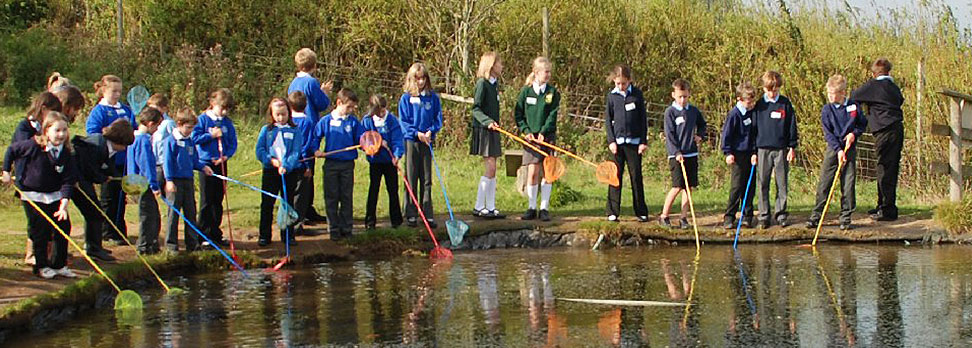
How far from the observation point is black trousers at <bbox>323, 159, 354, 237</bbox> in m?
12.9

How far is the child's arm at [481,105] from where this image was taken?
14.0m

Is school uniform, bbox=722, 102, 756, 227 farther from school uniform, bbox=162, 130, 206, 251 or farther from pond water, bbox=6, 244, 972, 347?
school uniform, bbox=162, 130, 206, 251

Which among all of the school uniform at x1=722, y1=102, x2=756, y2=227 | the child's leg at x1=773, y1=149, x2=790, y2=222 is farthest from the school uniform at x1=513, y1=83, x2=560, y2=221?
the child's leg at x1=773, y1=149, x2=790, y2=222

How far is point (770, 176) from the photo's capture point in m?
13.7

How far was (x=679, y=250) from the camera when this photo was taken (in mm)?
12992

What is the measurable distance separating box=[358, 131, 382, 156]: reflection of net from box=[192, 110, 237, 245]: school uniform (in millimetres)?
1241

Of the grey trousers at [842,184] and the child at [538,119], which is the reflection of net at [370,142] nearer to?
the child at [538,119]

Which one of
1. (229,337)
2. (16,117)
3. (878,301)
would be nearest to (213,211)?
(229,337)

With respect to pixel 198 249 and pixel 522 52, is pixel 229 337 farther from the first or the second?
pixel 522 52

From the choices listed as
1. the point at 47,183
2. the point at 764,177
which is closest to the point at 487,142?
the point at 764,177

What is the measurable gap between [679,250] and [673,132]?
1.47m

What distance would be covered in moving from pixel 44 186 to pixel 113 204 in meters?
1.85

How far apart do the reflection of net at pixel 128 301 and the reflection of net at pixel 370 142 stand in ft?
11.2

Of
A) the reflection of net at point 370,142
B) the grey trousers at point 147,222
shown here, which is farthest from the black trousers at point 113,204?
the reflection of net at point 370,142
